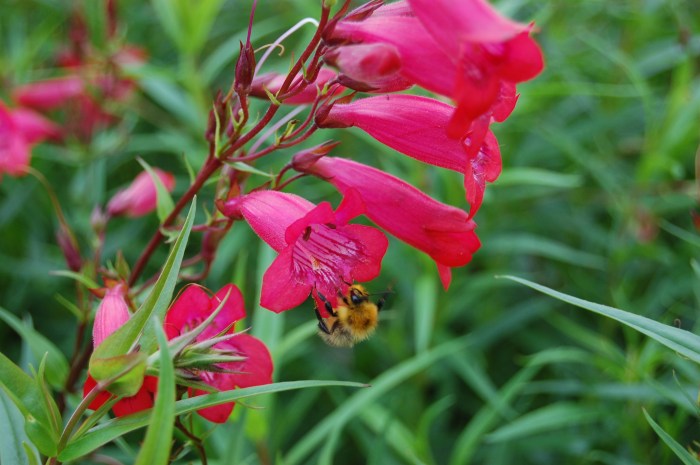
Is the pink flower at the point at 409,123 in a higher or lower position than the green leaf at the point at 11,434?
higher

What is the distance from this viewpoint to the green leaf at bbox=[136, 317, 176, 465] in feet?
2.70

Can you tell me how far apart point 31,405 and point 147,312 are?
0.71 feet

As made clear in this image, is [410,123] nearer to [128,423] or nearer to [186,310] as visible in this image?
[186,310]

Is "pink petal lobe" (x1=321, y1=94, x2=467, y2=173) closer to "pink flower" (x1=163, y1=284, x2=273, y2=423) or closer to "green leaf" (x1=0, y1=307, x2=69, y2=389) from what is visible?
"pink flower" (x1=163, y1=284, x2=273, y2=423)

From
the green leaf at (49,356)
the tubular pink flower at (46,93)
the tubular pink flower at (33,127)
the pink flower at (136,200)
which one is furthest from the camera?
the tubular pink flower at (46,93)

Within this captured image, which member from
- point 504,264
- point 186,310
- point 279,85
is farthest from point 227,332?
point 504,264

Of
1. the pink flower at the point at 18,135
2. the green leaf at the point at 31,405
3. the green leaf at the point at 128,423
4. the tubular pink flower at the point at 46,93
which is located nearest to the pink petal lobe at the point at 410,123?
the green leaf at the point at 128,423

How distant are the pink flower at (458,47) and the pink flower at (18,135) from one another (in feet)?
5.21

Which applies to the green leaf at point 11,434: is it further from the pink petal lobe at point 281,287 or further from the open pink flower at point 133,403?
the pink petal lobe at point 281,287

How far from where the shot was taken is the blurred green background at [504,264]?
7.02 feet

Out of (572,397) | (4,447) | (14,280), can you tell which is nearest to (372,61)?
(4,447)

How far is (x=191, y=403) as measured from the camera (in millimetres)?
1011

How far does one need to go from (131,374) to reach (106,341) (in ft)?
0.19

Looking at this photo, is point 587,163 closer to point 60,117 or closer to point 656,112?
point 656,112
